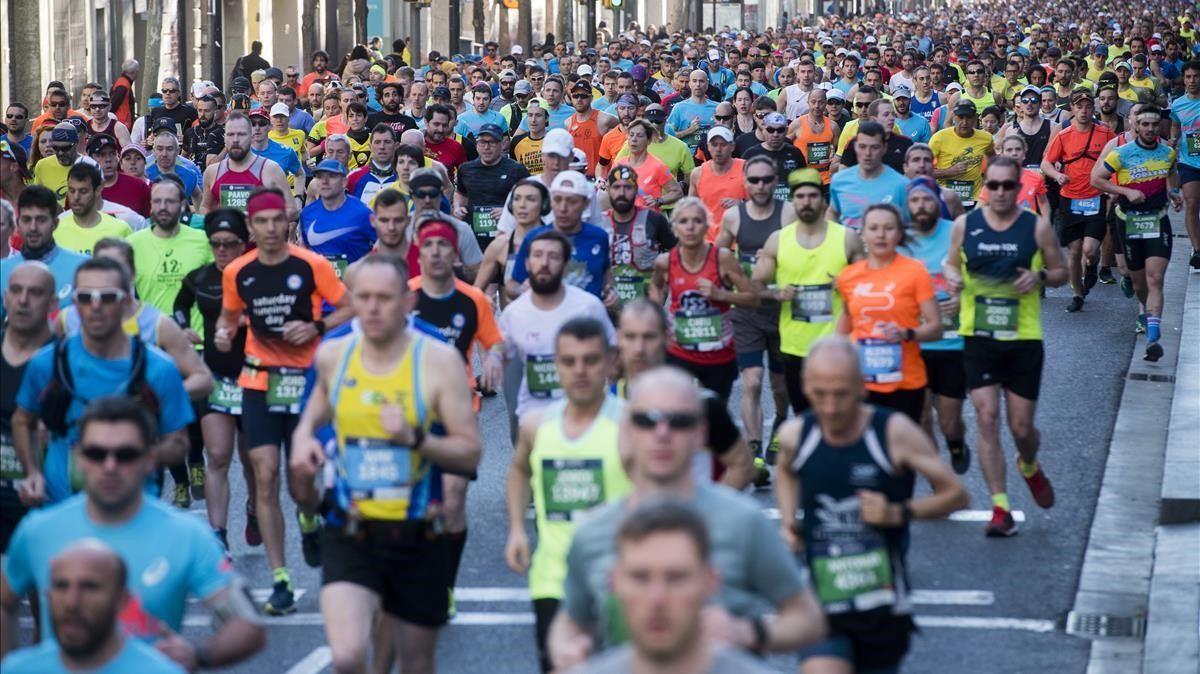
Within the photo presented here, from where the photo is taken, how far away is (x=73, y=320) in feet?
28.4

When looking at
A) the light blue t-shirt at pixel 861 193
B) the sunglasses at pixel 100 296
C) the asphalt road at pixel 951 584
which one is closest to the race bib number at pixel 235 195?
the asphalt road at pixel 951 584

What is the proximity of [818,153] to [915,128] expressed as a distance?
1111 millimetres

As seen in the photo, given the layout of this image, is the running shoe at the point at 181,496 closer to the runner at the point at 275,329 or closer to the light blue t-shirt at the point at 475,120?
the runner at the point at 275,329

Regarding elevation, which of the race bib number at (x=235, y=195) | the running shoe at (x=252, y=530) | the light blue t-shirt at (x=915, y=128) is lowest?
the running shoe at (x=252, y=530)

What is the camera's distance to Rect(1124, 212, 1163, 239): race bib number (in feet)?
50.9

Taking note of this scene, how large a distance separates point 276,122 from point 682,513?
15795 mm

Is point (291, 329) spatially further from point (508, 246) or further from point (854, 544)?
point (854, 544)

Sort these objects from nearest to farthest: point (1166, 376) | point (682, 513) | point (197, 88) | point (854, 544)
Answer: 1. point (682, 513)
2. point (854, 544)
3. point (1166, 376)
4. point (197, 88)

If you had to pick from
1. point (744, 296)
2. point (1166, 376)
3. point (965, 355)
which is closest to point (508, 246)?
point (744, 296)

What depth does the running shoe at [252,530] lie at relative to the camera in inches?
402

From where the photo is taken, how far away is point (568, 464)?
6.52 meters

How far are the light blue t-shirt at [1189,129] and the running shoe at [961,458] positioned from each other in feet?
24.1

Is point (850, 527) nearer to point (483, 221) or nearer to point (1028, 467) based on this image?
point (1028, 467)

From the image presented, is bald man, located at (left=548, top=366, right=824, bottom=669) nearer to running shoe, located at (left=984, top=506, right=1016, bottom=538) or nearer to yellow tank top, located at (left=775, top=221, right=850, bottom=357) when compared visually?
running shoe, located at (left=984, top=506, right=1016, bottom=538)
